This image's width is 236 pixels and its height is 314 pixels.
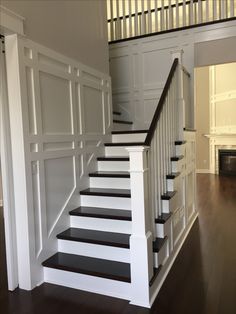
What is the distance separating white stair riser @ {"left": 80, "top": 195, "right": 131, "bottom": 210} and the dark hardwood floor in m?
0.83

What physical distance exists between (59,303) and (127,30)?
464cm

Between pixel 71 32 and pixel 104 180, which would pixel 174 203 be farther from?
pixel 71 32

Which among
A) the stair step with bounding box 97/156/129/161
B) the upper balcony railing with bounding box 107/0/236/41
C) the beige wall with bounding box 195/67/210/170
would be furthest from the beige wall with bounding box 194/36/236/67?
the beige wall with bounding box 195/67/210/170

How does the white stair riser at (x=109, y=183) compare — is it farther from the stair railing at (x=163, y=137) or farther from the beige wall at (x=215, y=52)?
the beige wall at (x=215, y=52)

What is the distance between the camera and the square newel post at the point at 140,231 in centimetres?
224

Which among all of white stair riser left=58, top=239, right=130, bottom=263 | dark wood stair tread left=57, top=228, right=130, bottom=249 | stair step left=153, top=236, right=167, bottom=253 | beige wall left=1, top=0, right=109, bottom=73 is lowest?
white stair riser left=58, top=239, right=130, bottom=263

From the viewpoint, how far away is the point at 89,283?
2.51 metres

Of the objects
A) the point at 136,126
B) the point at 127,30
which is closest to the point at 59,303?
the point at 136,126

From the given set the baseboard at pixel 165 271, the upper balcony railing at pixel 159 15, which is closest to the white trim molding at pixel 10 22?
the baseboard at pixel 165 271

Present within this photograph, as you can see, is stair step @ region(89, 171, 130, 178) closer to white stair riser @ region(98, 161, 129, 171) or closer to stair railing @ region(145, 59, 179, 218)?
white stair riser @ region(98, 161, 129, 171)

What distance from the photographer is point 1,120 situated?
2441 mm

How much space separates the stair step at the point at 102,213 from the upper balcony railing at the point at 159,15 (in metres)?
3.27

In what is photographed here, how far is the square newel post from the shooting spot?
224 centimetres

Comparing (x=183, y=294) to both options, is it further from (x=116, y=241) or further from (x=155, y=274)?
(x=116, y=241)
